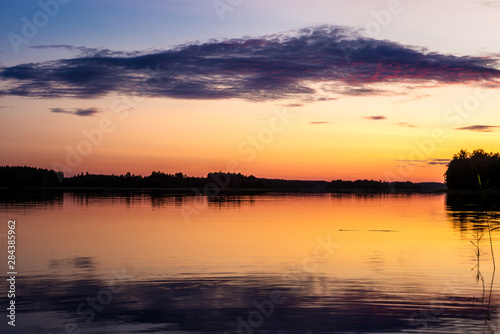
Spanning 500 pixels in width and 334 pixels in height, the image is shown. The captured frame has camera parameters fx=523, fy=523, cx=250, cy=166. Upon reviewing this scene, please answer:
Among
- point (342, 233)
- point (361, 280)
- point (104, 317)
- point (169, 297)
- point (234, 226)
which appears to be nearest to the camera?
point (104, 317)

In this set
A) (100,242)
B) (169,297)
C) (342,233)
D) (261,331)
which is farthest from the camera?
(342,233)

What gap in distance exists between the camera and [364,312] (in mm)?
16734

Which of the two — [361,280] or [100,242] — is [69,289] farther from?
[100,242]

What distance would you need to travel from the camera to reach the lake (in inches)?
615

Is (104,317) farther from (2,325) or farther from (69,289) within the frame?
(69,289)

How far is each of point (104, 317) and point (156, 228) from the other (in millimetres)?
28657

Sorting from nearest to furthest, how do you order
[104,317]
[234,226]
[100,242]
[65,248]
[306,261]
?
[104,317] → [306,261] → [65,248] → [100,242] → [234,226]

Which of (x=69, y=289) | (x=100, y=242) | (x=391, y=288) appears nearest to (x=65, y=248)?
(x=100, y=242)

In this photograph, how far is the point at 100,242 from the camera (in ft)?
114

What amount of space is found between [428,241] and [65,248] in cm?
2433

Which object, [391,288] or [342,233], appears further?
[342,233]

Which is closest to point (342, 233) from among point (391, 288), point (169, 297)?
point (391, 288)

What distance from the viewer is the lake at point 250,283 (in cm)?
1562

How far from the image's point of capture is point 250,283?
843 inches
